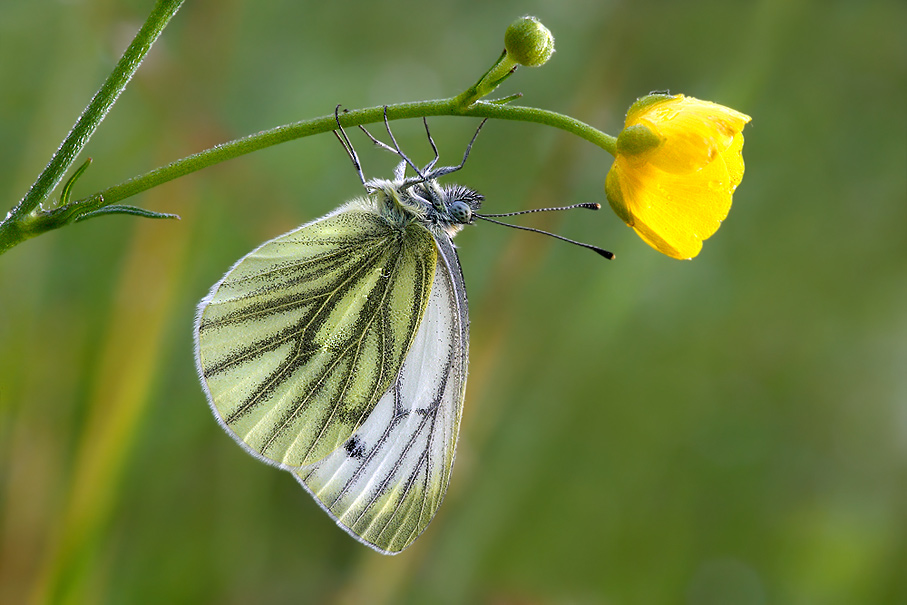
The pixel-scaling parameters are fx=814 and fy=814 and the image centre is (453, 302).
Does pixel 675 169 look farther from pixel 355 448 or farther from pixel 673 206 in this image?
pixel 355 448

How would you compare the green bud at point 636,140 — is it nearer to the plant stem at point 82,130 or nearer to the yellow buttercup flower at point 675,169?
the yellow buttercup flower at point 675,169

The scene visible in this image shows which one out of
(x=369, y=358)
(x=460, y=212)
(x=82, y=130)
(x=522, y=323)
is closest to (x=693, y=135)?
(x=460, y=212)

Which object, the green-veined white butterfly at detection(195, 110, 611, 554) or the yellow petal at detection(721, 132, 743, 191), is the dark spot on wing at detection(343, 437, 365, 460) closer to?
the green-veined white butterfly at detection(195, 110, 611, 554)

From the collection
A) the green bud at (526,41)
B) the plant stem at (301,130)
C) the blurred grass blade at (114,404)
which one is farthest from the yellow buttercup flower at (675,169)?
the blurred grass blade at (114,404)

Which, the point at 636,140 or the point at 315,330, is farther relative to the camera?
the point at 315,330

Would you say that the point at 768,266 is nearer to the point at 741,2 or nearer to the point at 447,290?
the point at 741,2

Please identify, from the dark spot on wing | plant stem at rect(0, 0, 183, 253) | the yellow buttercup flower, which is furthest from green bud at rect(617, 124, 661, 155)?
the dark spot on wing
